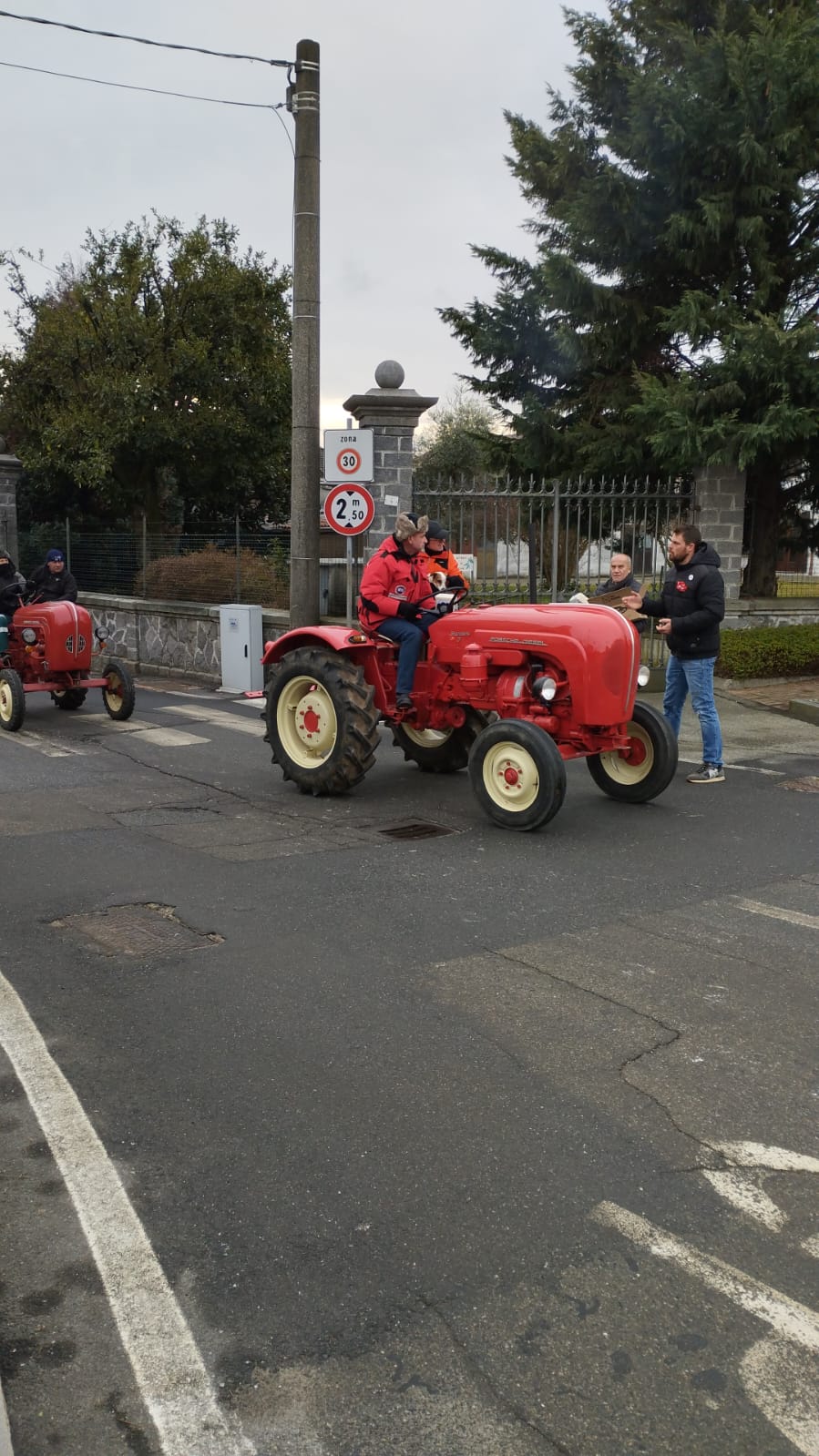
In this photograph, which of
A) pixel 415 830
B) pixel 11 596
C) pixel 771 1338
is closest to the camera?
pixel 771 1338

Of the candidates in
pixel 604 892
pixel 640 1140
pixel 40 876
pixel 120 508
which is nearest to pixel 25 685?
pixel 40 876

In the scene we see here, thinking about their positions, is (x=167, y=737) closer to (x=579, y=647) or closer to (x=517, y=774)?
(x=517, y=774)

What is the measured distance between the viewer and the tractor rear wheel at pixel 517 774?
23.5 ft

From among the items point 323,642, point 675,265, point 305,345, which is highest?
point 675,265

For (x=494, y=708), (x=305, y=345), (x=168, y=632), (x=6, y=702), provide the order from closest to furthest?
(x=494, y=708) < (x=6, y=702) < (x=305, y=345) < (x=168, y=632)

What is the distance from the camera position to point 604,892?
6.16 m

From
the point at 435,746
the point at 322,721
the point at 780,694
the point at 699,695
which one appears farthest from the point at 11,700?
the point at 780,694

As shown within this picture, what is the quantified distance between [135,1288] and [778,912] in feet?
13.0

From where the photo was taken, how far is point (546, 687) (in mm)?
7445

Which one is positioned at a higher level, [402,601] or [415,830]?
[402,601]

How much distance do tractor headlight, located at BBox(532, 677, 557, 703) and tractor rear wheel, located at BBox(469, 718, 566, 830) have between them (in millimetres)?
215

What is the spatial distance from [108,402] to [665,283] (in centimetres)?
1004

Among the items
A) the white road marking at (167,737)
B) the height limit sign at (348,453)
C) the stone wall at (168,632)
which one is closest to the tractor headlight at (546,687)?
the white road marking at (167,737)

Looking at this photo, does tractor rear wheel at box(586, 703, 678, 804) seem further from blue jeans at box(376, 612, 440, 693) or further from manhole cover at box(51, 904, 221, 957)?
manhole cover at box(51, 904, 221, 957)
